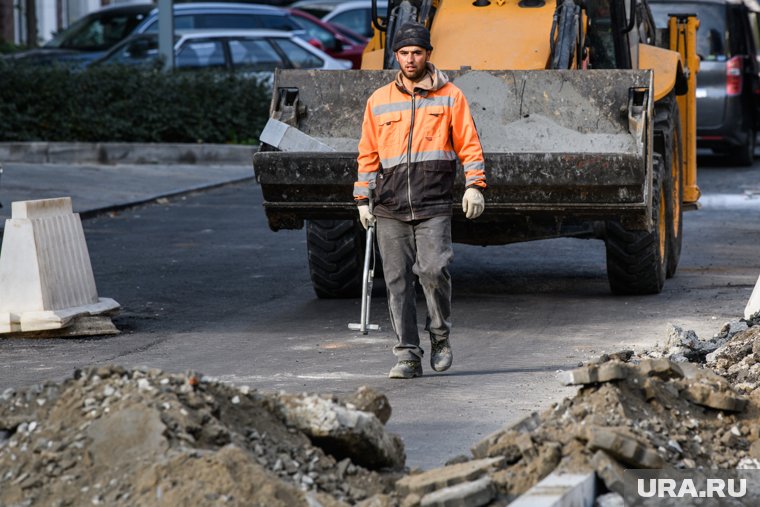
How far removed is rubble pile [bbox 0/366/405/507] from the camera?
183 inches

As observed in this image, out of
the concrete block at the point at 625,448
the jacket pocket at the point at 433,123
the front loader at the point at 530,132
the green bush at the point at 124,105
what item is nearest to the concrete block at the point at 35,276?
the front loader at the point at 530,132

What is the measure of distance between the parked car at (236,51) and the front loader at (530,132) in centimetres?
1123

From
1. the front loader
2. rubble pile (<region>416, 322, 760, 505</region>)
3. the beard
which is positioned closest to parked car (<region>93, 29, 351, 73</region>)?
the front loader

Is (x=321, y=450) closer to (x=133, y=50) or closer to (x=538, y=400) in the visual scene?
(x=538, y=400)

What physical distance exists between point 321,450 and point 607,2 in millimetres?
6290

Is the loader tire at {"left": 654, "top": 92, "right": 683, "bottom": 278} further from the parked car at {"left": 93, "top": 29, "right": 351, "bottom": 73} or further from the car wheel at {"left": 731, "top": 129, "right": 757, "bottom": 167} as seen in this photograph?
the parked car at {"left": 93, "top": 29, "right": 351, "bottom": 73}

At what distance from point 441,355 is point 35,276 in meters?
2.54

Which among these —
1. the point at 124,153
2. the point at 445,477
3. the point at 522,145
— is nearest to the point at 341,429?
the point at 445,477

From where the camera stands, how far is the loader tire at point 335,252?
33.1ft

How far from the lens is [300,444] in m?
5.17

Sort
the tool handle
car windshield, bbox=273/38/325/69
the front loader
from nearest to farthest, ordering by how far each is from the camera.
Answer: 1. the tool handle
2. the front loader
3. car windshield, bbox=273/38/325/69

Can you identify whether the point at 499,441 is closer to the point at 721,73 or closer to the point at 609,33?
the point at 609,33

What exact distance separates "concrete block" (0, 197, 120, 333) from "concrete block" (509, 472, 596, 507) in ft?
14.7

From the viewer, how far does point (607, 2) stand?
10.7 m
